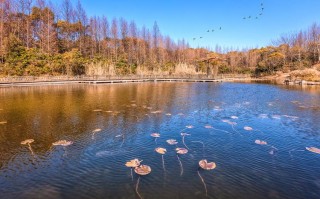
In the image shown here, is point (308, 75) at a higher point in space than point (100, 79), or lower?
higher

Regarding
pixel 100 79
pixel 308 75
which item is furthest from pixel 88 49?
pixel 308 75

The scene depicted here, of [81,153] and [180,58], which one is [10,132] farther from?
[180,58]

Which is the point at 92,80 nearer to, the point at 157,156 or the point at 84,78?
the point at 84,78

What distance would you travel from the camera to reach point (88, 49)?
49.0m

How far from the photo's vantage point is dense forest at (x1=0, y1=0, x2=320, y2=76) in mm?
35625

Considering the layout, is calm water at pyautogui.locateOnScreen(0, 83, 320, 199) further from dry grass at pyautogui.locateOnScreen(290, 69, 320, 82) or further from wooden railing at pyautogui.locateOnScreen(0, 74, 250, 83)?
dry grass at pyautogui.locateOnScreen(290, 69, 320, 82)

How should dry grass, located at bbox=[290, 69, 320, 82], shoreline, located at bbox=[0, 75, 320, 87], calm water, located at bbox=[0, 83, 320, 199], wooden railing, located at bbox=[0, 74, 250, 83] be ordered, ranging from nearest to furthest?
calm water, located at bbox=[0, 83, 320, 199], shoreline, located at bbox=[0, 75, 320, 87], wooden railing, located at bbox=[0, 74, 250, 83], dry grass, located at bbox=[290, 69, 320, 82]

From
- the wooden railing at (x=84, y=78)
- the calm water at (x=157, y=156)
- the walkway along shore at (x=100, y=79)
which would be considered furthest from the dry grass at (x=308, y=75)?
the calm water at (x=157, y=156)

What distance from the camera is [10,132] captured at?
29.9 feet

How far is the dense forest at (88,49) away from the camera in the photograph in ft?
117

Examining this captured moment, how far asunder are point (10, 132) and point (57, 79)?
79.9 feet

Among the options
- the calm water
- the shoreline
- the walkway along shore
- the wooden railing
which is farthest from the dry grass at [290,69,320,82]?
the calm water

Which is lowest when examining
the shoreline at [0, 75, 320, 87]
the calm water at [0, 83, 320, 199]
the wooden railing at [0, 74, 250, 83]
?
the calm water at [0, 83, 320, 199]

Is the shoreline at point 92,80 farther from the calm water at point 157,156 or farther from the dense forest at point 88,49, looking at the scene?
the calm water at point 157,156
